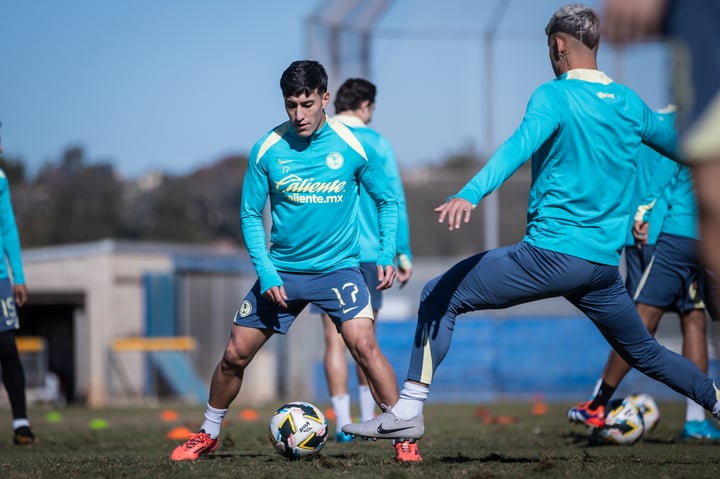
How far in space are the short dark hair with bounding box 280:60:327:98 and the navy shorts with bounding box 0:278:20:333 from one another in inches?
134

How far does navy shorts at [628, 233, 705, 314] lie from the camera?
7.16 m

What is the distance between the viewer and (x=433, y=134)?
61.2 feet

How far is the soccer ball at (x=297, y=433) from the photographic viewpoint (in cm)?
589

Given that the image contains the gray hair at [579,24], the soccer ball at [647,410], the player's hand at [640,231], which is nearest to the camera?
the gray hair at [579,24]

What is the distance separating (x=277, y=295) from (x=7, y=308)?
10.6 ft

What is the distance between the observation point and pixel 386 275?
5676 mm

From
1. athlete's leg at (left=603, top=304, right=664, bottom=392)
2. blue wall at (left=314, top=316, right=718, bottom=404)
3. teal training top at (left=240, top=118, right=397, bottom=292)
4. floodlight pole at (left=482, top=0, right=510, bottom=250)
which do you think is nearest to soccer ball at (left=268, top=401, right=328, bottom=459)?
teal training top at (left=240, top=118, right=397, bottom=292)

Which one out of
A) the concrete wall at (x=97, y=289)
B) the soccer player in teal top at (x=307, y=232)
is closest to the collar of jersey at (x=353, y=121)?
the soccer player in teal top at (x=307, y=232)

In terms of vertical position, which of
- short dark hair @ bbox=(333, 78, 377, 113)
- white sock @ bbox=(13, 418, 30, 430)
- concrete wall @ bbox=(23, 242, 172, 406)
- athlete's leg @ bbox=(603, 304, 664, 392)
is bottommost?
concrete wall @ bbox=(23, 242, 172, 406)

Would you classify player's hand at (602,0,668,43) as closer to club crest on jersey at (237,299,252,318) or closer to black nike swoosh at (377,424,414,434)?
black nike swoosh at (377,424,414,434)

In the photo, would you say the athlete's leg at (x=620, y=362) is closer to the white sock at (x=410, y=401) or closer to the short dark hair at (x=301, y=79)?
the white sock at (x=410, y=401)

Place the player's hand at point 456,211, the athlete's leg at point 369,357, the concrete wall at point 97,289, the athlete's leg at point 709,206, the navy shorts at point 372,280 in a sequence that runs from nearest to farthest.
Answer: the athlete's leg at point 709,206
the player's hand at point 456,211
the athlete's leg at point 369,357
the navy shorts at point 372,280
the concrete wall at point 97,289

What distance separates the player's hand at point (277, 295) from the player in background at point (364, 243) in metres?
1.77

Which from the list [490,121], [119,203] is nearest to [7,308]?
[490,121]
